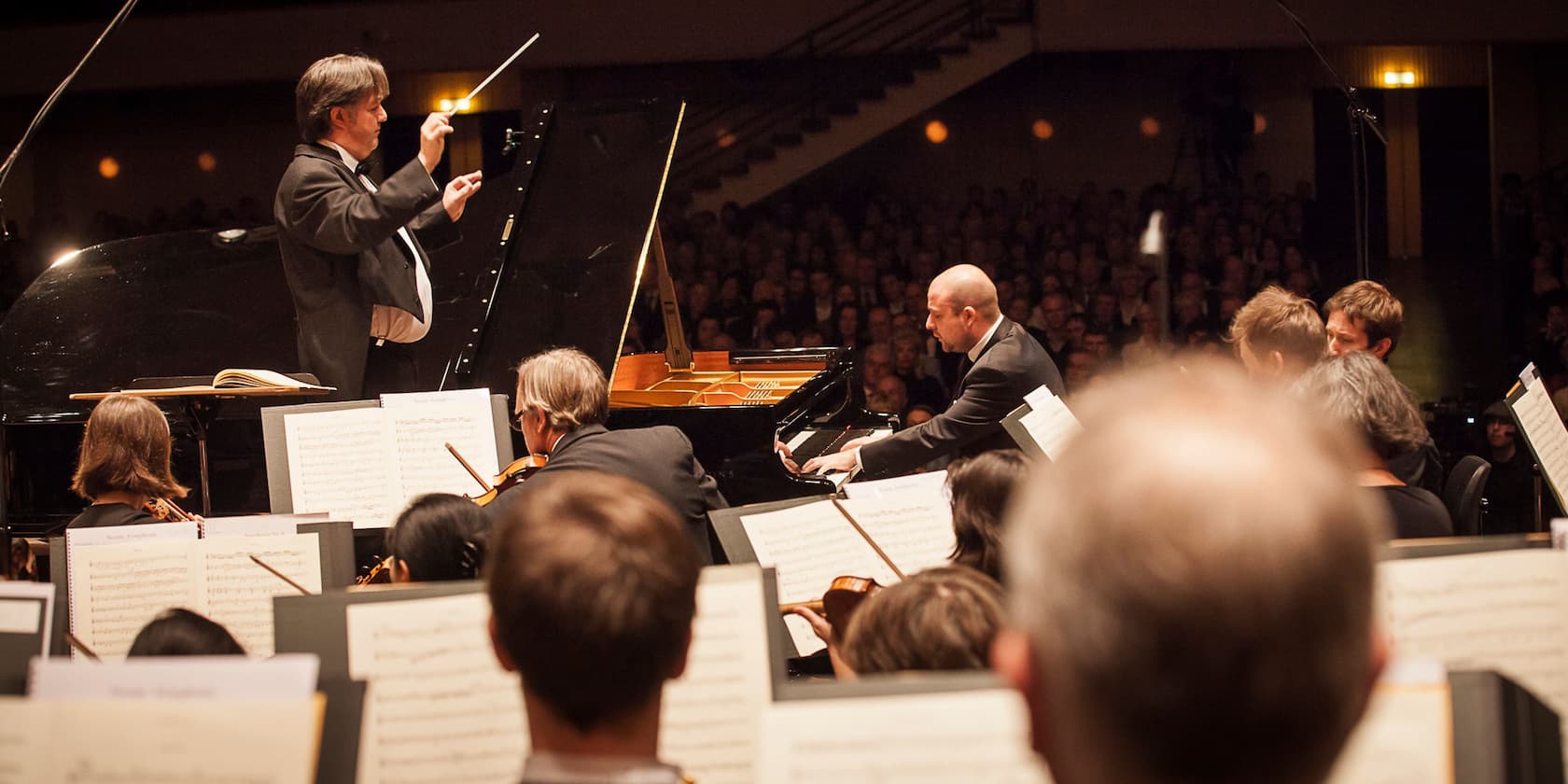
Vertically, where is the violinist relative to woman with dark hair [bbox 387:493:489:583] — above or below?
above

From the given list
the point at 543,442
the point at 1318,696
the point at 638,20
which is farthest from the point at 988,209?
the point at 1318,696

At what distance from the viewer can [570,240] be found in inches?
161

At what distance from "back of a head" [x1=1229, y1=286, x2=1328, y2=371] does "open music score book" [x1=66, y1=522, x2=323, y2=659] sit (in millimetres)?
2591

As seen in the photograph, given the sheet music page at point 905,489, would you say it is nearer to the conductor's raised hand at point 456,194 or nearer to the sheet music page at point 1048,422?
the sheet music page at point 1048,422

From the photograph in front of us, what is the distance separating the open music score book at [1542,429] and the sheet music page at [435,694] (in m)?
2.61

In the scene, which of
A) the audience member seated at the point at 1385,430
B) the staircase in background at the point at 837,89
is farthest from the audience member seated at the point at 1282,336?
the staircase in background at the point at 837,89

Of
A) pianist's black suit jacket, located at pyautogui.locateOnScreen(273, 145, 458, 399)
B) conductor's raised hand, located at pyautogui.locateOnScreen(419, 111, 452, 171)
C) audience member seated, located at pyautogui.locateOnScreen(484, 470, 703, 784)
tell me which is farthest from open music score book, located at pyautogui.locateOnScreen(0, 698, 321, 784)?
conductor's raised hand, located at pyautogui.locateOnScreen(419, 111, 452, 171)

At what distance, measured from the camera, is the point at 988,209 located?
9984 millimetres

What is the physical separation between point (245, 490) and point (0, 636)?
2256 mm

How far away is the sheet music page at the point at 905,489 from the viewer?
280cm

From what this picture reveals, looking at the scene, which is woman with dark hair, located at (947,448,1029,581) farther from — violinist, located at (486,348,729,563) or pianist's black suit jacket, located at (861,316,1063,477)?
pianist's black suit jacket, located at (861,316,1063,477)

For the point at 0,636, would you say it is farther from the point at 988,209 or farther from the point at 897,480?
the point at 988,209

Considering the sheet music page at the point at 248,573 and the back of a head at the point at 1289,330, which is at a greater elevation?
the back of a head at the point at 1289,330

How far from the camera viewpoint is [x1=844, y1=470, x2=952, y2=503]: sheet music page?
2.80 metres
